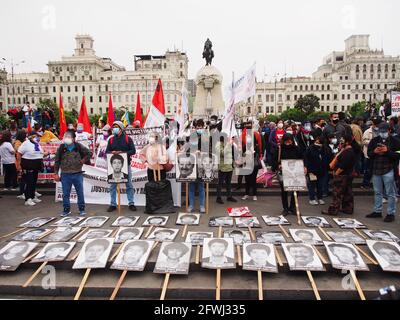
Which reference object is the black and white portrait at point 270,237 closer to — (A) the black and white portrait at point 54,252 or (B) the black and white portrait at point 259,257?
(B) the black and white portrait at point 259,257

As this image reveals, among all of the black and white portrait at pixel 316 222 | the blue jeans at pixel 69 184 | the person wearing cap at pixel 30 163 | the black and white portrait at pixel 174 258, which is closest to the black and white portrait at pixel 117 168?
the blue jeans at pixel 69 184

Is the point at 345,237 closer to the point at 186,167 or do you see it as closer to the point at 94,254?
the point at 186,167

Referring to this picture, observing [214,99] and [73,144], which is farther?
[214,99]

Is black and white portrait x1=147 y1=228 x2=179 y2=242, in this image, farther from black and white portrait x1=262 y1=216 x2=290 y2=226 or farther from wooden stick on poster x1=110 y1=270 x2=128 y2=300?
black and white portrait x1=262 y1=216 x2=290 y2=226

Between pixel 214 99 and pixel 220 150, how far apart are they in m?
26.4

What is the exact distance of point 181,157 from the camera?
6723 mm

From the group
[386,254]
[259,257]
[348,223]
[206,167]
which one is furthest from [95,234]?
[348,223]

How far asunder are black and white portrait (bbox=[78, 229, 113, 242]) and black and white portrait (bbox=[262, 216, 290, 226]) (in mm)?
2757

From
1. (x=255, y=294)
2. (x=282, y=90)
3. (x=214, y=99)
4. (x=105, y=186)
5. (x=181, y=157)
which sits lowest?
(x=255, y=294)

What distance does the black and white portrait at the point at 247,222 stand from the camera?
5.80 metres

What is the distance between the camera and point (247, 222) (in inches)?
236

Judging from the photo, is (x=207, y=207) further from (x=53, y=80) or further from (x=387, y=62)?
(x=53, y=80)

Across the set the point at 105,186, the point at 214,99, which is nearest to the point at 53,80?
the point at 214,99

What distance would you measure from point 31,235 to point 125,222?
1.54 meters
